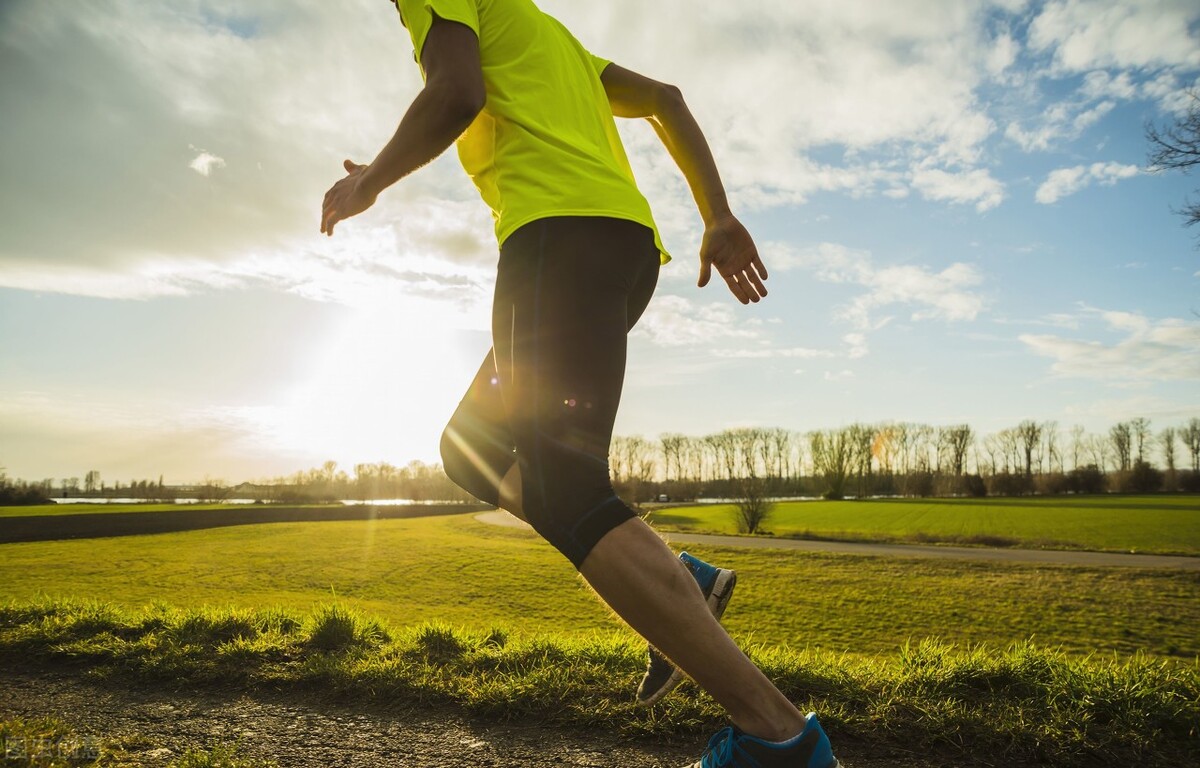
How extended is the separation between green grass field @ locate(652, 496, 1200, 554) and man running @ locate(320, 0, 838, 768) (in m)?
34.6

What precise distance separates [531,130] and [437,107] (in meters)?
0.23

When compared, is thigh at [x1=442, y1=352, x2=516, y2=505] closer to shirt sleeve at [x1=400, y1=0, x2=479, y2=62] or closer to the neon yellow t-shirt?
the neon yellow t-shirt

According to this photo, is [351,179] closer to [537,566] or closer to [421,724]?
[421,724]

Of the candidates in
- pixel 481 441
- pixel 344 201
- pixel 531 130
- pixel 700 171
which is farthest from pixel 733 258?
pixel 344 201

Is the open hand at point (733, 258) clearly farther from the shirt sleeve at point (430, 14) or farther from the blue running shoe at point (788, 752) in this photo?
the blue running shoe at point (788, 752)

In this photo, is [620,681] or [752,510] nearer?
[620,681]

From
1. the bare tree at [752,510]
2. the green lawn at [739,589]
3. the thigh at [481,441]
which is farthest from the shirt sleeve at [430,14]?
the bare tree at [752,510]

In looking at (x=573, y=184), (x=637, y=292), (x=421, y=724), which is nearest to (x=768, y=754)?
(x=637, y=292)

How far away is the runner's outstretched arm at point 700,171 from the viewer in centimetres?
189

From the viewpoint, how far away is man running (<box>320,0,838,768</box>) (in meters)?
1.20

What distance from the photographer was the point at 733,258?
6.25ft

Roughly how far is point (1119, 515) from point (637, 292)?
66.0m

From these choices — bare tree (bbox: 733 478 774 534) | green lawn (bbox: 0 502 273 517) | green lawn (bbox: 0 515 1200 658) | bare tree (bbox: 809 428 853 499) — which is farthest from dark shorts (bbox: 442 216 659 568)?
bare tree (bbox: 809 428 853 499)

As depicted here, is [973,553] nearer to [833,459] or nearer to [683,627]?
[683,627]
